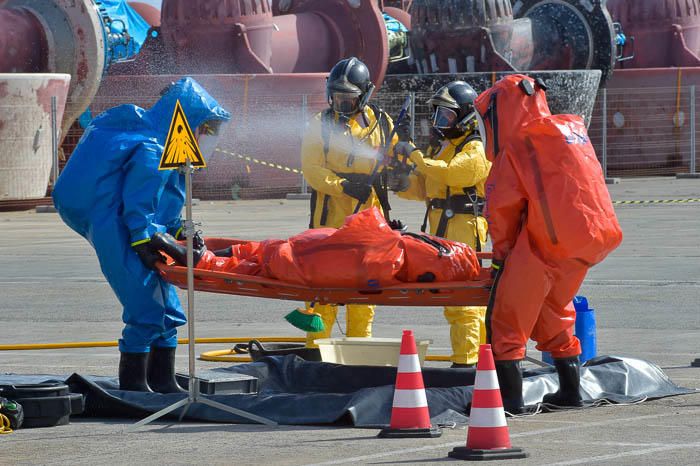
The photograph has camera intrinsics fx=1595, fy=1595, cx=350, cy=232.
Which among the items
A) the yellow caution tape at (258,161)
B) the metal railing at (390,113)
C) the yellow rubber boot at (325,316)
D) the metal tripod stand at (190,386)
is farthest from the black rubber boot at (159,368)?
the yellow caution tape at (258,161)

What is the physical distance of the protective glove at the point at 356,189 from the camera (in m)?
11.6

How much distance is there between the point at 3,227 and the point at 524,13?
40.4ft

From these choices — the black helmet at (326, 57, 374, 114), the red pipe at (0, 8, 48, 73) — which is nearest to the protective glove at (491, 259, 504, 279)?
the black helmet at (326, 57, 374, 114)

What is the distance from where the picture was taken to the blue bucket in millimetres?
10359

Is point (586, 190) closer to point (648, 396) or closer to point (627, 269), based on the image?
point (648, 396)

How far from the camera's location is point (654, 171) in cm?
3281

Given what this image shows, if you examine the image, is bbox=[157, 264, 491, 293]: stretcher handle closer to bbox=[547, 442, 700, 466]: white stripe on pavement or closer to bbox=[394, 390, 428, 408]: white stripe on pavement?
bbox=[394, 390, 428, 408]: white stripe on pavement

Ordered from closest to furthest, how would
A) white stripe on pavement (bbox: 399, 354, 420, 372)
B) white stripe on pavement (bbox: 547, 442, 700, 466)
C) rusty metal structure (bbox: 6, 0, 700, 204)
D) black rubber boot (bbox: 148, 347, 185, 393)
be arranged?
white stripe on pavement (bbox: 547, 442, 700, 466) < white stripe on pavement (bbox: 399, 354, 420, 372) < black rubber boot (bbox: 148, 347, 185, 393) < rusty metal structure (bbox: 6, 0, 700, 204)

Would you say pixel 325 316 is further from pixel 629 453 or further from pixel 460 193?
pixel 629 453

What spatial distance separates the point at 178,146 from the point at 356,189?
2847 mm

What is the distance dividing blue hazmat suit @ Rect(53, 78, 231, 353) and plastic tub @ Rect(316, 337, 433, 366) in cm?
127

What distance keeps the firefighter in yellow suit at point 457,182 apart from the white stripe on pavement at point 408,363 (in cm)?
275

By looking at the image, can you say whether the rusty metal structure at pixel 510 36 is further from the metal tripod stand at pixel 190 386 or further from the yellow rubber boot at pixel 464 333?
the metal tripod stand at pixel 190 386

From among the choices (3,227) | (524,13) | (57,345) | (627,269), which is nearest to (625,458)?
(57,345)
